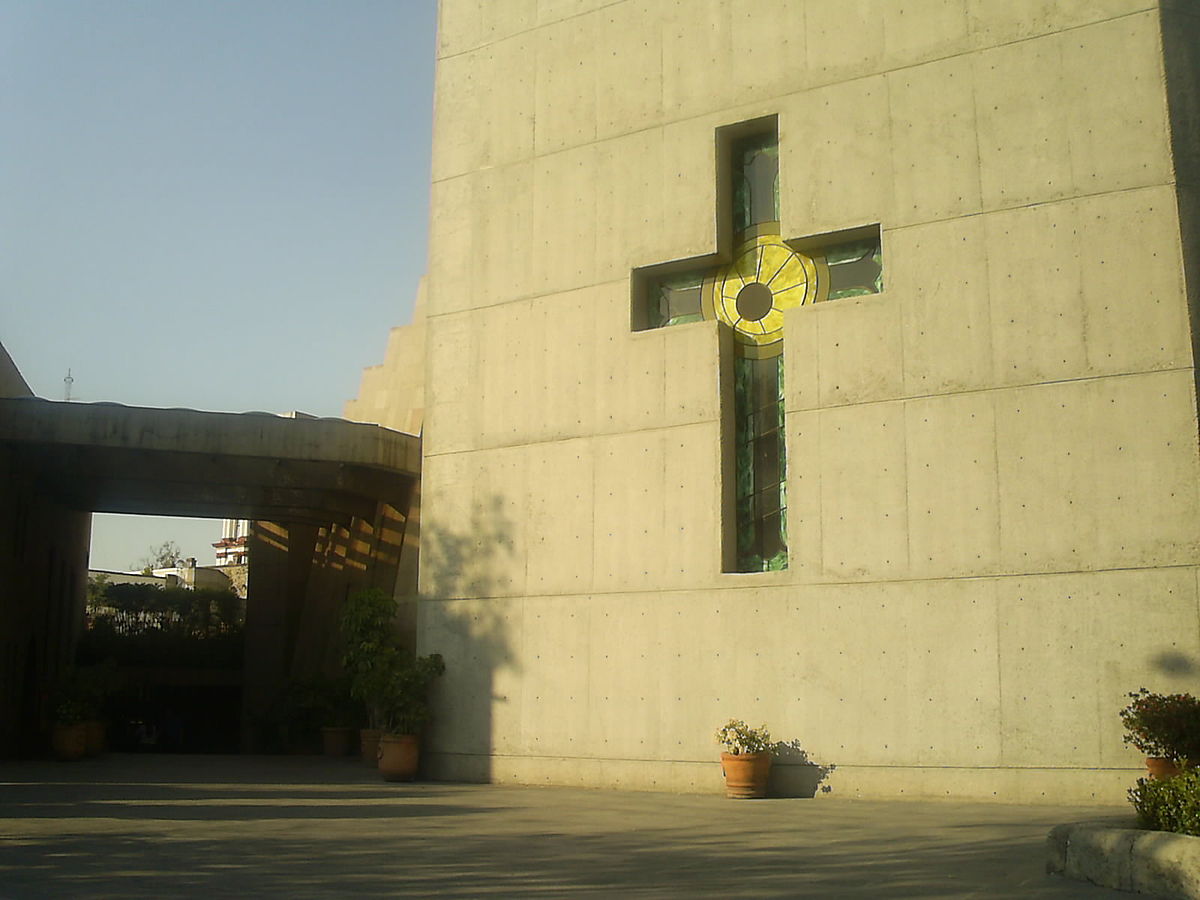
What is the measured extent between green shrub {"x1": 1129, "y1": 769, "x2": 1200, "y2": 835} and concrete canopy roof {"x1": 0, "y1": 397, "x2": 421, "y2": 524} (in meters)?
16.1

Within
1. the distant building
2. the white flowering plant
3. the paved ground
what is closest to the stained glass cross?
the white flowering plant

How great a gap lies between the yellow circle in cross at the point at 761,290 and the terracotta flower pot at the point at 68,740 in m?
14.5

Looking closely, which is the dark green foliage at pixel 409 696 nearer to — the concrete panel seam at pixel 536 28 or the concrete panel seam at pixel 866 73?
the concrete panel seam at pixel 866 73

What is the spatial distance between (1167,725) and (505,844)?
21.8 feet

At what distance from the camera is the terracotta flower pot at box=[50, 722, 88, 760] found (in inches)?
898

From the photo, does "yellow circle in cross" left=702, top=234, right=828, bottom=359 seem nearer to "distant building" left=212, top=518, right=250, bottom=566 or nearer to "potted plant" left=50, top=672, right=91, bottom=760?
"potted plant" left=50, top=672, right=91, bottom=760

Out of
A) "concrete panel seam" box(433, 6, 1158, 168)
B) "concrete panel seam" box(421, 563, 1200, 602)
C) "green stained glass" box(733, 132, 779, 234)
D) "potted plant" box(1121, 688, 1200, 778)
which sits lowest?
"potted plant" box(1121, 688, 1200, 778)

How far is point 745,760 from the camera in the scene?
14.8 m

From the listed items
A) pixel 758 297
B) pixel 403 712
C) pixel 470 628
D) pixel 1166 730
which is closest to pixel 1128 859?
pixel 1166 730

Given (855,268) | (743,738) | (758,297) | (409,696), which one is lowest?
(743,738)

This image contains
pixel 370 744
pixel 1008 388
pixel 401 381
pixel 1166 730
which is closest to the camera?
pixel 1166 730

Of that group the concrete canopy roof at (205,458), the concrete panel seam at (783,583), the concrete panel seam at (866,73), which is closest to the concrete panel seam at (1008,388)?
the concrete panel seam at (783,583)

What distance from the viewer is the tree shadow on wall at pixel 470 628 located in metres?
17.6

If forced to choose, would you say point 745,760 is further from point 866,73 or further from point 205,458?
point 205,458
